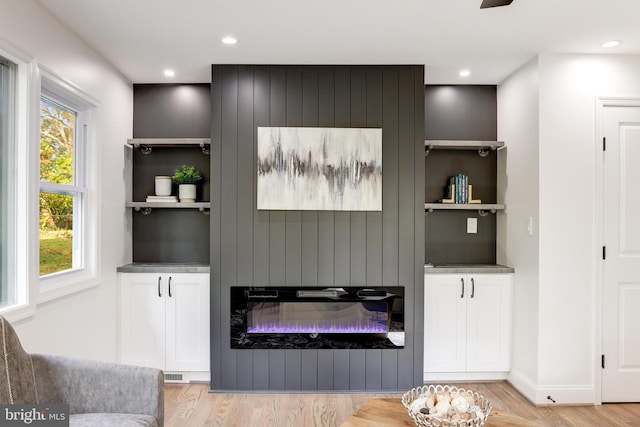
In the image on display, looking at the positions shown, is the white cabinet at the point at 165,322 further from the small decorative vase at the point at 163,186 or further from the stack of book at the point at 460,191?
the stack of book at the point at 460,191

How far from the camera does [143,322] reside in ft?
11.6

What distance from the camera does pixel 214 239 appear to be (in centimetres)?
338

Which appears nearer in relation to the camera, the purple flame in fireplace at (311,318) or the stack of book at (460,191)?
the purple flame in fireplace at (311,318)

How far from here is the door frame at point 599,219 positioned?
3160 mm

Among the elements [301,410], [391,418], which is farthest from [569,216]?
[301,410]

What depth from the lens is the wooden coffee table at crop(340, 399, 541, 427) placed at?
1.75 metres

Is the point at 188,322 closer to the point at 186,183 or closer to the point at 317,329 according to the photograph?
the point at 317,329

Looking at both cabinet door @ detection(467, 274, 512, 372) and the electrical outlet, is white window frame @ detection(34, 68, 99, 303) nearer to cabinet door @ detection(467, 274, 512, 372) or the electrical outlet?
cabinet door @ detection(467, 274, 512, 372)

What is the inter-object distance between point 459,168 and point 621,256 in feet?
4.63

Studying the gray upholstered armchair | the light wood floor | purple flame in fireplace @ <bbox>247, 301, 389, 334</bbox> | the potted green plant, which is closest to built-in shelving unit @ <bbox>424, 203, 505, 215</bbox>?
purple flame in fireplace @ <bbox>247, 301, 389, 334</bbox>

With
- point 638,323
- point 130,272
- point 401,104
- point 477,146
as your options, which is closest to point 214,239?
point 130,272

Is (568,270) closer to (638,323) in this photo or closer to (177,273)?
(638,323)

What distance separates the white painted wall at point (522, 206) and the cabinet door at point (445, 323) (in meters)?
0.42

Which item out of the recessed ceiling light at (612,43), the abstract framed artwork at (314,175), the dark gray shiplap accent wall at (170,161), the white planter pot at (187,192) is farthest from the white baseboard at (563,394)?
the white planter pot at (187,192)
